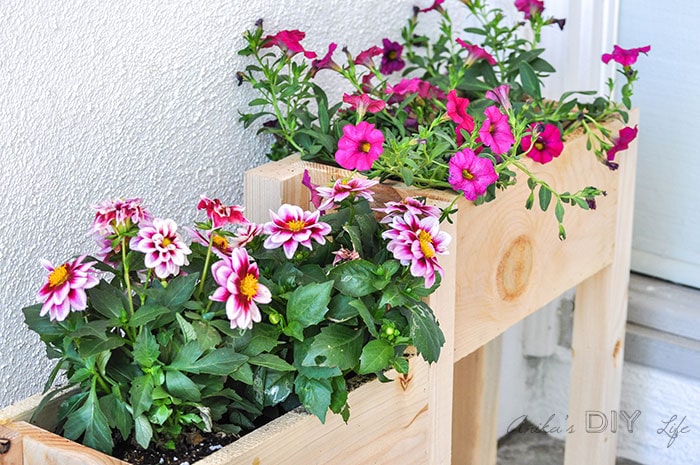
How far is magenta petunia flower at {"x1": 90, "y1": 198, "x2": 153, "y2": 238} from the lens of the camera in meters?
0.77

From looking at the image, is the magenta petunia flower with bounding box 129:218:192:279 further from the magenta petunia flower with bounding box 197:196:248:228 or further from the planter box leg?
the planter box leg

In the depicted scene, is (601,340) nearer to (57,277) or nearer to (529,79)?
(529,79)

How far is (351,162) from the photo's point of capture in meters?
0.88

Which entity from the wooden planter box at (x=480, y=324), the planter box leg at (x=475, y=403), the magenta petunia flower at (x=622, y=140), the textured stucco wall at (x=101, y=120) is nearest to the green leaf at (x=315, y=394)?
the wooden planter box at (x=480, y=324)

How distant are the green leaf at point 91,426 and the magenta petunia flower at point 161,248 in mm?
104

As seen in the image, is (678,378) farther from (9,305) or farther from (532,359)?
(9,305)

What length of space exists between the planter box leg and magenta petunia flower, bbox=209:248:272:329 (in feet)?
2.20

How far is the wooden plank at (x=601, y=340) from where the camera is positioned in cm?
128

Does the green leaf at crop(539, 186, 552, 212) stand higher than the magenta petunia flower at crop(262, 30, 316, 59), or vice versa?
the magenta petunia flower at crop(262, 30, 316, 59)

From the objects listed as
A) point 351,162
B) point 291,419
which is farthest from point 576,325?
point 291,419

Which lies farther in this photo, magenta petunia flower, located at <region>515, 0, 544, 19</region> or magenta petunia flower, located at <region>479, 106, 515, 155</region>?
magenta petunia flower, located at <region>515, 0, 544, 19</region>

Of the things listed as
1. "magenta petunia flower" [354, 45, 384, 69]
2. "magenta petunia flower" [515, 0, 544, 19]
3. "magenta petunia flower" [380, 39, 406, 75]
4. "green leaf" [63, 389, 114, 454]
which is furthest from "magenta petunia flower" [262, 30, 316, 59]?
"green leaf" [63, 389, 114, 454]

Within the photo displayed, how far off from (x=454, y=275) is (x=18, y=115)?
0.42 metres

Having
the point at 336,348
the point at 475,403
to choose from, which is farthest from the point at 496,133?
the point at 475,403
